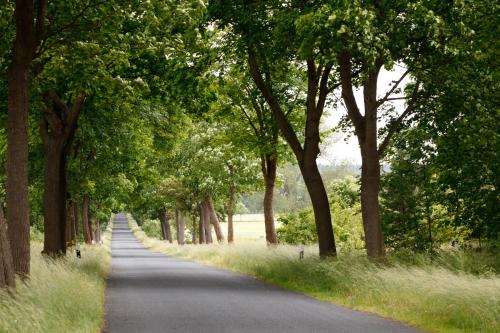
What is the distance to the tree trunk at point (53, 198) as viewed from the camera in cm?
2327

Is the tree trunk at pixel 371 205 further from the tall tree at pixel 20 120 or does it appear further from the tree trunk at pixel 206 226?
the tree trunk at pixel 206 226

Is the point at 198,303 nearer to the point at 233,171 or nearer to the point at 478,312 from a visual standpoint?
the point at 478,312

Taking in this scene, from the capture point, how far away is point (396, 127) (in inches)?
881

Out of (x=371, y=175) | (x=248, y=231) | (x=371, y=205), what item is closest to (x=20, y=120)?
(x=371, y=175)

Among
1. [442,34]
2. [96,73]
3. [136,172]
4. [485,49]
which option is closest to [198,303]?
[96,73]

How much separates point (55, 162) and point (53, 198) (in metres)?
1.15

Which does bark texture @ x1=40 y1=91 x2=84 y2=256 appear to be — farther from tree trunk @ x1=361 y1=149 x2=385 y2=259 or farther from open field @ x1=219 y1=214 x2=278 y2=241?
open field @ x1=219 y1=214 x2=278 y2=241

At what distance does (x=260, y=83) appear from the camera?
24.1m

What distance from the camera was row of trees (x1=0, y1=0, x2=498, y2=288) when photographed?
50.0 ft

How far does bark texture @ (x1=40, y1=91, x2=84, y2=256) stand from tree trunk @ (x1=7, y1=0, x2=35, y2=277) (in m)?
8.11

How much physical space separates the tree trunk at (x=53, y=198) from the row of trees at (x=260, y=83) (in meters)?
0.04

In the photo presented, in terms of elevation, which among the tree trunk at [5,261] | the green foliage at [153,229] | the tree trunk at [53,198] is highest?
the tree trunk at [53,198]

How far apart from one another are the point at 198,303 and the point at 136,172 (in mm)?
27749

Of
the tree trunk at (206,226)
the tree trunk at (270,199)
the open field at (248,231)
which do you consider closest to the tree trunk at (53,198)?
the tree trunk at (270,199)
